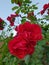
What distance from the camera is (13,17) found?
3.56 m

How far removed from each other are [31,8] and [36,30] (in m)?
1.82

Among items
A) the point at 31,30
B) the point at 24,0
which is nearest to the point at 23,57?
the point at 31,30

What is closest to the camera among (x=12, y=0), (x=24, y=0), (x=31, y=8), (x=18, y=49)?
(x=18, y=49)

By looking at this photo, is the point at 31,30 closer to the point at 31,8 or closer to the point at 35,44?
the point at 35,44

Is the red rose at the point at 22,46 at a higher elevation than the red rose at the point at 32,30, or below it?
below

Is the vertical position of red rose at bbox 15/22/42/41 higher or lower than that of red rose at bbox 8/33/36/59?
higher

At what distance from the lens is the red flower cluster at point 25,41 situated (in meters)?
1.66

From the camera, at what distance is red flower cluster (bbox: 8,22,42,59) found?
1660 millimetres

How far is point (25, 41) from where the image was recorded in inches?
66.0

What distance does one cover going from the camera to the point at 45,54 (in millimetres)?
1815

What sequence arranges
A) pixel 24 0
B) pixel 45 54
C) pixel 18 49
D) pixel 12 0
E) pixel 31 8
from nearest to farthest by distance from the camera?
1. pixel 18 49
2. pixel 45 54
3. pixel 12 0
4. pixel 24 0
5. pixel 31 8

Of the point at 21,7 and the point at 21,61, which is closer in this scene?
the point at 21,61

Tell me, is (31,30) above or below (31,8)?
below

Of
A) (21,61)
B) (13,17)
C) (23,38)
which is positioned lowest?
(21,61)
